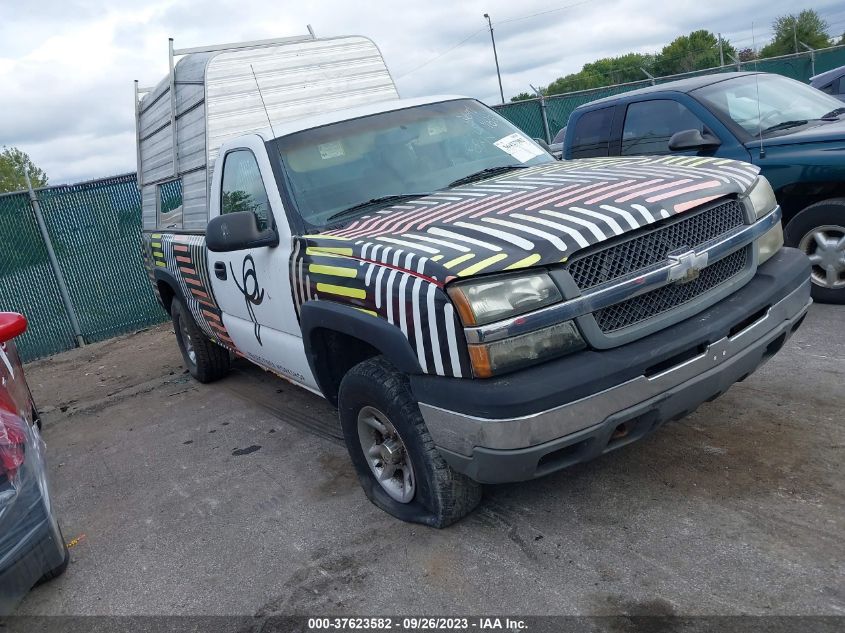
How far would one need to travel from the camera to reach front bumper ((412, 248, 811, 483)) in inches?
105

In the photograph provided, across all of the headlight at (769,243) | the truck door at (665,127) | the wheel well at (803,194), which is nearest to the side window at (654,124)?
the truck door at (665,127)

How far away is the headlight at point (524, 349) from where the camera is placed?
106 inches

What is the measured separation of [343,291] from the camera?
330 cm

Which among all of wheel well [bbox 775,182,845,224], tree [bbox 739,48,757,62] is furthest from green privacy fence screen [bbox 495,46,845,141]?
wheel well [bbox 775,182,845,224]

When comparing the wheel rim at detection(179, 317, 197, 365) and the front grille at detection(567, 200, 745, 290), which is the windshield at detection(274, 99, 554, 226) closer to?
the front grille at detection(567, 200, 745, 290)

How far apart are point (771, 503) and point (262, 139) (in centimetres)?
313

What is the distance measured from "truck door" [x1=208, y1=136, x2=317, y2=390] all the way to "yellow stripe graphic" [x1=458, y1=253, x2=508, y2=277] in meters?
1.38

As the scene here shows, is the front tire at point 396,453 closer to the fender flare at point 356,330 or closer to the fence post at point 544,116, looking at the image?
the fender flare at point 356,330

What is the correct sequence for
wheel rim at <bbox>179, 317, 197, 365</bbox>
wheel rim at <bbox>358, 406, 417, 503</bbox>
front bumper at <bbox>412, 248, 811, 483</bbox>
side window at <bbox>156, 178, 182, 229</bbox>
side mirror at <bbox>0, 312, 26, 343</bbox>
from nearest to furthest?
front bumper at <bbox>412, 248, 811, 483</bbox>, wheel rim at <bbox>358, 406, 417, 503</bbox>, side mirror at <bbox>0, 312, 26, 343</bbox>, side window at <bbox>156, 178, 182, 229</bbox>, wheel rim at <bbox>179, 317, 197, 365</bbox>

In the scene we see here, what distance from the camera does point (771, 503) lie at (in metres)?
3.17

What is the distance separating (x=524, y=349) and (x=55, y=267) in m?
8.66

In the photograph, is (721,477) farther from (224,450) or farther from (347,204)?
(224,450)

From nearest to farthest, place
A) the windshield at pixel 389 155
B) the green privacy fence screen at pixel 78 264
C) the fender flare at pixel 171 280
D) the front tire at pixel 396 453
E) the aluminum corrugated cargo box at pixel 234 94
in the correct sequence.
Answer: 1. the front tire at pixel 396 453
2. the windshield at pixel 389 155
3. the aluminum corrugated cargo box at pixel 234 94
4. the fender flare at pixel 171 280
5. the green privacy fence screen at pixel 78 264

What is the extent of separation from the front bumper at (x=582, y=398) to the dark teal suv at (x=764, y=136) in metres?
2.95
